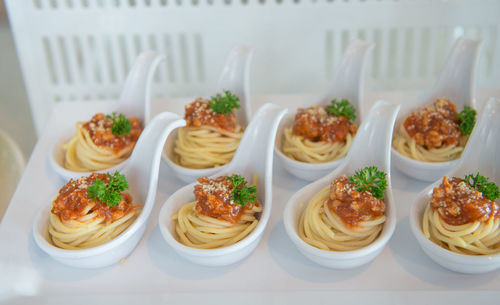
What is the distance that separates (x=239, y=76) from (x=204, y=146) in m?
0.58

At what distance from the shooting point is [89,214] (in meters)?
2.34

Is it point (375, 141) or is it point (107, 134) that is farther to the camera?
point (107, 134)

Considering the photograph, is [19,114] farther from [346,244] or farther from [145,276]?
[346,244]

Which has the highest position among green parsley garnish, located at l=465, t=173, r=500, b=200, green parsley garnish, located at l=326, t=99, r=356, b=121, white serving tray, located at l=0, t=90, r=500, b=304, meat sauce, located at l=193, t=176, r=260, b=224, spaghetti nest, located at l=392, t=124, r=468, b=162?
green parsley garnish, located at l=326, t=99, r=356, b=121

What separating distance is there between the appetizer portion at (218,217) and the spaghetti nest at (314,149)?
0.55 meters

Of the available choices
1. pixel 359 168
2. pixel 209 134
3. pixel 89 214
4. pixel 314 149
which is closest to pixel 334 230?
pixel 359 168

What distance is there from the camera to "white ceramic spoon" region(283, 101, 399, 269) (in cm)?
216

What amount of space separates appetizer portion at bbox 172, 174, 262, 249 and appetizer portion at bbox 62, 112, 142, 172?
0.67m

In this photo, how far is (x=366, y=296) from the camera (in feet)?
6.97

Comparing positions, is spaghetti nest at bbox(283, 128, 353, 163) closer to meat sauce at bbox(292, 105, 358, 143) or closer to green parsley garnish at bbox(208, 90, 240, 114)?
meat sauce at bbox(292, 105, 358, 143)

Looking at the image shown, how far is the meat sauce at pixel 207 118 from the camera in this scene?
2.90 meters

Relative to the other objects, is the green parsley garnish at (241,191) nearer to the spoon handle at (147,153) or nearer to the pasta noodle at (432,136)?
the spoon handle at (147,153)

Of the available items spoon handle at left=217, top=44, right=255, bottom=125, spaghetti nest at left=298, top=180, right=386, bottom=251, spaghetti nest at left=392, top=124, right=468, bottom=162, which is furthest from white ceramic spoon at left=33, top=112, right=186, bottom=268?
spaghetti nest at left=392, top=124, right=468, bottom=162

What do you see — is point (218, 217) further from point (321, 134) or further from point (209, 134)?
point (321, 134)
